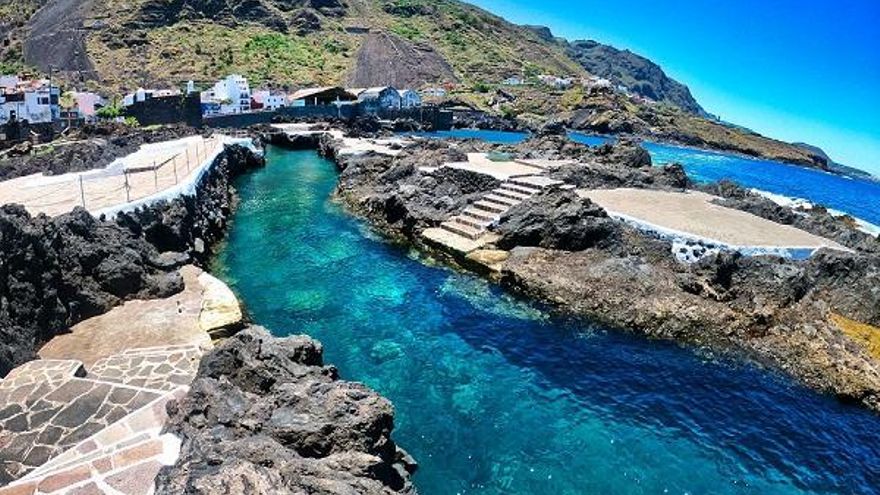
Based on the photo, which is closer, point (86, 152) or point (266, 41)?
point (86, 152)

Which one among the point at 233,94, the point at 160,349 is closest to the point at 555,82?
the point at 233,94

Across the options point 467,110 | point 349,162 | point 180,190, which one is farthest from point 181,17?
point 180,190

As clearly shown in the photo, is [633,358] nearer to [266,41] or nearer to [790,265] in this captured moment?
[790,265]

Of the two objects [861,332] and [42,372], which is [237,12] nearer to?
[42,372]

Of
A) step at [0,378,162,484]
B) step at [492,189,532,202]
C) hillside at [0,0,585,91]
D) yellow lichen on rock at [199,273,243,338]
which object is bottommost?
yellow lichen on rock at [199,273,243,338]

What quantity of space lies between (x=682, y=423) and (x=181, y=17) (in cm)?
15328

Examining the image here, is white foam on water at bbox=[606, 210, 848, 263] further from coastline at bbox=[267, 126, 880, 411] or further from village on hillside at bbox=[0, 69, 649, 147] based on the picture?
village on hillside at bbox=[0, 69, 649, 147]

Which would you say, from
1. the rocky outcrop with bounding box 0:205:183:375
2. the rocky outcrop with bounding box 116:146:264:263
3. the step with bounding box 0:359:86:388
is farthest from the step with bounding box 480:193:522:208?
the step with bounding box 0:359:86:388

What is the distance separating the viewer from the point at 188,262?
62.1 ft

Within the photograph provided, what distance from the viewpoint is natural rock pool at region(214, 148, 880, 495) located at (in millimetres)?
11227

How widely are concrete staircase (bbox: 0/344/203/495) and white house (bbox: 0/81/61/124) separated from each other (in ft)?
238

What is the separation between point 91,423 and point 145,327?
458 centimetres

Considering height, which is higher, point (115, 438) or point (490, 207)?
point (490, 207)

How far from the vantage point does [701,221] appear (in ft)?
79.1
